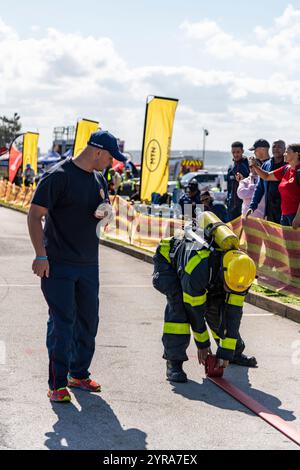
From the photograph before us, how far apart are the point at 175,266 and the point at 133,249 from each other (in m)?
10.2

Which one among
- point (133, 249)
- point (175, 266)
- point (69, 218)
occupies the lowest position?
point (133, 249)

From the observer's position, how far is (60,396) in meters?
5.70

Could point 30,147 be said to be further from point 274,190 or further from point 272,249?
point 272,249

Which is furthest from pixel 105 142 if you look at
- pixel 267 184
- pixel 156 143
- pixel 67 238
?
pixel 156 143

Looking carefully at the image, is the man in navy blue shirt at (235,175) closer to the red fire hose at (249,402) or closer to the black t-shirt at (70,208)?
the red fire hose at (249,402)

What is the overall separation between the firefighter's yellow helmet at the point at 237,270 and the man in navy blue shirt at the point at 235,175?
283 inches

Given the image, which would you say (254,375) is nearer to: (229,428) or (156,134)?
(229,428)

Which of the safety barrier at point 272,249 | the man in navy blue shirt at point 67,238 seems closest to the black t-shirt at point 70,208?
the man in navy blue shirt at point 67,238

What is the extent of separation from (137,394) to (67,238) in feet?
4.13

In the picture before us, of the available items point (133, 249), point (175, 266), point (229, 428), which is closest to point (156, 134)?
point (133, 249)

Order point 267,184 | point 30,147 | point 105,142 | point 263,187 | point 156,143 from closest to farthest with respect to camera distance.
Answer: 1. point 105,142
2. point 267,184
3. point 263,187
4. point 156,143
5. point 30,147

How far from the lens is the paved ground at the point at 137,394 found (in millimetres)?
4969

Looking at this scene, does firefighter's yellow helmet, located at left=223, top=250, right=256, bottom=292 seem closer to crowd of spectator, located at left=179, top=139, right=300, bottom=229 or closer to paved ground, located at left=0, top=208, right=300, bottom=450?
paved ground, located at left=0, top=208, right=300, bottom=450

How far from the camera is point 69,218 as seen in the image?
5.70 meters
